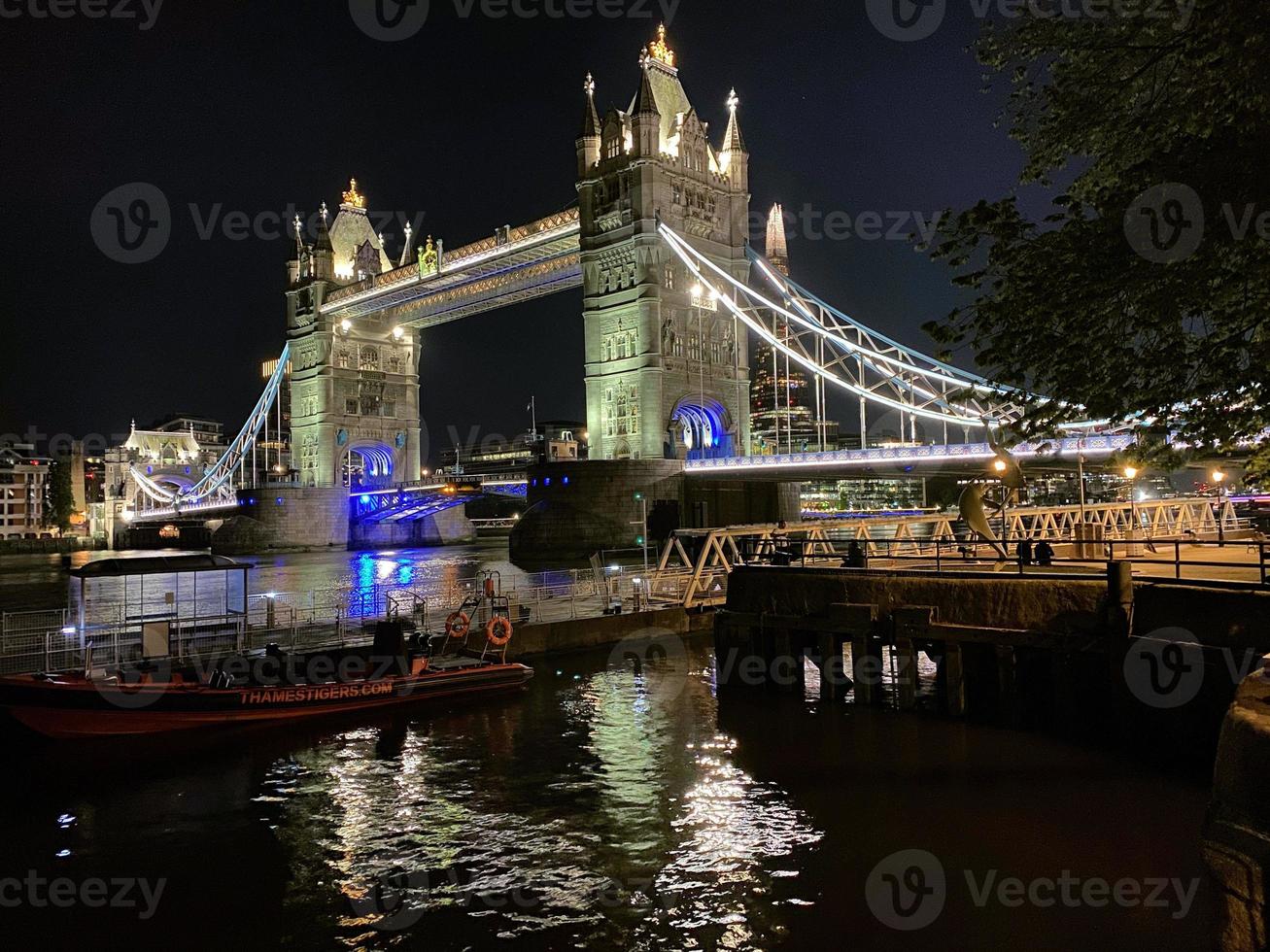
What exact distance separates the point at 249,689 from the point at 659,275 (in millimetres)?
49199

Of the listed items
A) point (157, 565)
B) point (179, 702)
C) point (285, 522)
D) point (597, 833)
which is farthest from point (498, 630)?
point (285, 522)

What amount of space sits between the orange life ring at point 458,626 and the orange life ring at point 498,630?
70cm

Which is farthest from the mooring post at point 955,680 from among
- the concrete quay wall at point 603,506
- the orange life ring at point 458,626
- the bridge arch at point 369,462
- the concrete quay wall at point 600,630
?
the bridge arch at point 369,462

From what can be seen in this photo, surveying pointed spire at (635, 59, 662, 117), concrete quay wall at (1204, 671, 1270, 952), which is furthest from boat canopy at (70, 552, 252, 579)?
pointed spire at (635, 59, 662, 117)

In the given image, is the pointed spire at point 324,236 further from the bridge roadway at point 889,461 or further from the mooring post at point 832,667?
the mooring post at point 832,667

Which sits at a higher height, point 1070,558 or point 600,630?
point 1070,558

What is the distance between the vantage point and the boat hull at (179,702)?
1584 cm

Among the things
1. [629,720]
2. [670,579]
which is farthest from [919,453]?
[629,720]

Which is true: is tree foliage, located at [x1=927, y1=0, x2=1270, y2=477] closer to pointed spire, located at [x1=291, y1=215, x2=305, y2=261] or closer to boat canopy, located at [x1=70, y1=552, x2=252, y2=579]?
boat canopy, located at [x1=70, y1=552, x2=252, y2=579]

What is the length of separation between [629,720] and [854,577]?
17.5ft

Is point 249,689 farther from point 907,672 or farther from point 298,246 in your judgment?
point 298,246

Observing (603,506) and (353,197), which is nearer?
(603,506)

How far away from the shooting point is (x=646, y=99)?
2429 inches

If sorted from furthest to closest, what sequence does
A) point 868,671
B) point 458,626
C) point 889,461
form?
point 889,461 → point 458,626 → point 868,671
